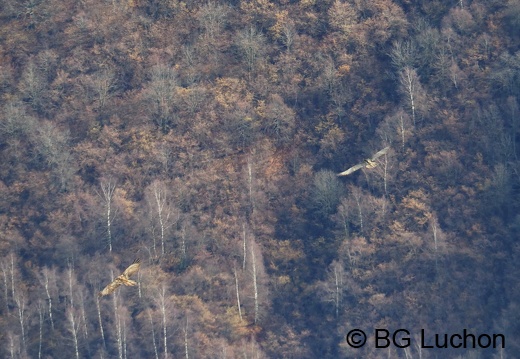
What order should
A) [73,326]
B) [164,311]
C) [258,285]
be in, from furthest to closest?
[258,285] → [164,311] → [73,326]

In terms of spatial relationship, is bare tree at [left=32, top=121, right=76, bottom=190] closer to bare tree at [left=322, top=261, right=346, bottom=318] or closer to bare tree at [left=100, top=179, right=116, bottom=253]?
bare tree at [left=100, top=179, right=116, bottom=253]

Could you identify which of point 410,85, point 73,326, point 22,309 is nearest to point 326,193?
point 410,85

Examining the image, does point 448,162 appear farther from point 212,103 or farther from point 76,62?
point 76,62

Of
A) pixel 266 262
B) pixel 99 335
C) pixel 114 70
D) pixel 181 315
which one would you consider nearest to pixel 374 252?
pixel 266 262

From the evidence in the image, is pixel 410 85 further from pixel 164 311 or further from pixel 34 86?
pixel 34 86

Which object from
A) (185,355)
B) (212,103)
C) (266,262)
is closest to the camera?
(185,355)

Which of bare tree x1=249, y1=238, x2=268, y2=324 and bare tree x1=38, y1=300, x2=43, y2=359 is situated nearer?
bare tree x1=38, y1=300, x2=43, y2=359

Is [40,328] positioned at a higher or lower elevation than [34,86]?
lower

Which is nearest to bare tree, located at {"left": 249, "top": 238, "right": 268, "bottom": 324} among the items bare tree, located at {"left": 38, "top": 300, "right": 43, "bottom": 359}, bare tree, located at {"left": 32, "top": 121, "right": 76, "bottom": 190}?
bare tree, located at {"left": 38, "top": 300, "right": 43, "bottom": 359}

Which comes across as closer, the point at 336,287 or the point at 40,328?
the point at 40,328
